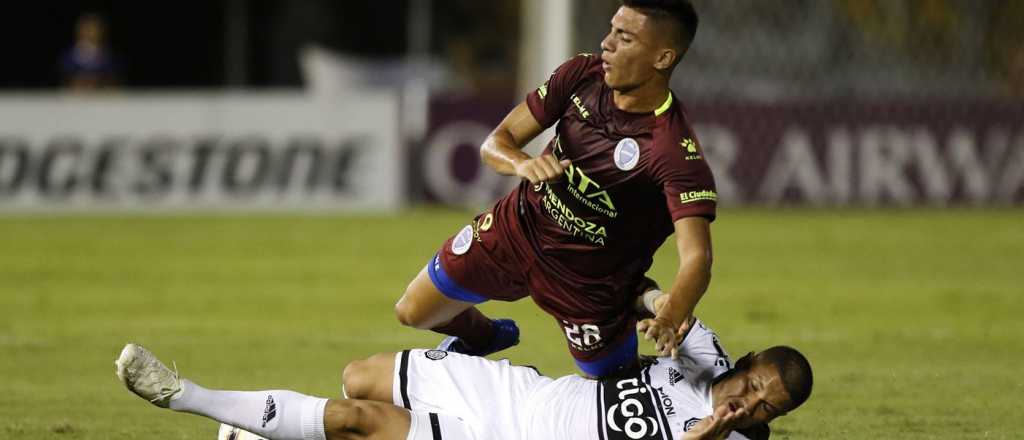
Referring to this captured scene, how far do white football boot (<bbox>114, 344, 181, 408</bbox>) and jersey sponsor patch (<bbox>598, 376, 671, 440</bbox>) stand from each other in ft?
5.69

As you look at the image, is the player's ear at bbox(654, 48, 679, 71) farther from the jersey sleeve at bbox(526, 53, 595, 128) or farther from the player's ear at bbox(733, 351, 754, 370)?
the player's ear at bbox(733, 351, 754, 370)

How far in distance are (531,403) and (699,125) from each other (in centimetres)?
1517

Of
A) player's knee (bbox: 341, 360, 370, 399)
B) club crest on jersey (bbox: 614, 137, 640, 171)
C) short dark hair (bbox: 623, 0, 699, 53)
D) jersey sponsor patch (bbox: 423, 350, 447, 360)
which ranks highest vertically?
short dark hair (bbox: 623, 0, 699, 53)

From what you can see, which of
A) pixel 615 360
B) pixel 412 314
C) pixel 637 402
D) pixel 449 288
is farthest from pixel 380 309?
pixel 637 402

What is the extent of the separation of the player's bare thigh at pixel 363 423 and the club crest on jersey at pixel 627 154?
4.93 feet

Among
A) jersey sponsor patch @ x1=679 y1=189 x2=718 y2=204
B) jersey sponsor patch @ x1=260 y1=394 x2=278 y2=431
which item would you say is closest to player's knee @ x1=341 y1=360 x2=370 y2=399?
jersey sponsor patch @ x1=260 y1=394 x2=278 y2=431

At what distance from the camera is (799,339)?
35.8 feet

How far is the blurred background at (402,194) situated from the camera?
32.1 ft

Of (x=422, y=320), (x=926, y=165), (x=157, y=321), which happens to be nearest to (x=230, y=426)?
(x=422, y=320)

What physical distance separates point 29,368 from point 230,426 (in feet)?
10.8

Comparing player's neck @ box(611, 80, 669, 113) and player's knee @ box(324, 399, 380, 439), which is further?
player's neck @ box(611, 80, 669, 113)

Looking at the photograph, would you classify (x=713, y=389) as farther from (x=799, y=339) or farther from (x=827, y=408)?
(x=799, y=339)

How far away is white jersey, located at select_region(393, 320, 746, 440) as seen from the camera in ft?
20.4

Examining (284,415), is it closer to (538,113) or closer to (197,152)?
(538,113)
